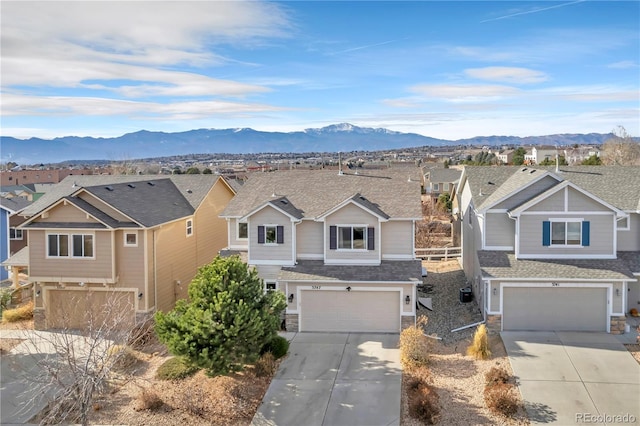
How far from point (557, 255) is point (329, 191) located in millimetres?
10772

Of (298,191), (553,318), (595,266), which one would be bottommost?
(553,318)

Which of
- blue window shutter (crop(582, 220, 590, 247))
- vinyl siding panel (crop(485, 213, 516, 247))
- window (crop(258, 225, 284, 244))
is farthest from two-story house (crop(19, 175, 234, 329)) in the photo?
blue window shutter (crop(582, 220, 590, 247))

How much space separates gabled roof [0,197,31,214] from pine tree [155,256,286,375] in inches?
961

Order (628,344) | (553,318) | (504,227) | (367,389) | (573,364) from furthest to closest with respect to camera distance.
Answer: (504,227), (553,318), (628,344), (573,364), (367,389)

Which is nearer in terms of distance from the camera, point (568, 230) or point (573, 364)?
point (573, 364)

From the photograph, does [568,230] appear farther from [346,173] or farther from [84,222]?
[84,222]

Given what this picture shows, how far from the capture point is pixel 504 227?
2366 cm

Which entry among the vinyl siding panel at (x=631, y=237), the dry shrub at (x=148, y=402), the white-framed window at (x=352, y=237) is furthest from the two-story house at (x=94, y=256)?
the vinyl siding panel at (x=631, y=237)

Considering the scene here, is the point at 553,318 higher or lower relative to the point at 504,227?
lower

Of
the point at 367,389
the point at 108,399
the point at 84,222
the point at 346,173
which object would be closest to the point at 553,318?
the point at 367,389

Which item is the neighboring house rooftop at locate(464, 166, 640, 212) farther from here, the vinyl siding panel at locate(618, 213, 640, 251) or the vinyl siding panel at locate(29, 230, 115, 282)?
the vinyl siding panel at locate(29, 230, 115, 282)

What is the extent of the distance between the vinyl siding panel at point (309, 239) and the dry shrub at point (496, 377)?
946cm

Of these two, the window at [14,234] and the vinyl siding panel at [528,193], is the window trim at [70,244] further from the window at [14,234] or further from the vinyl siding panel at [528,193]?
the vinyl siding panel at [528,193]

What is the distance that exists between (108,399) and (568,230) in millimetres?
19311
